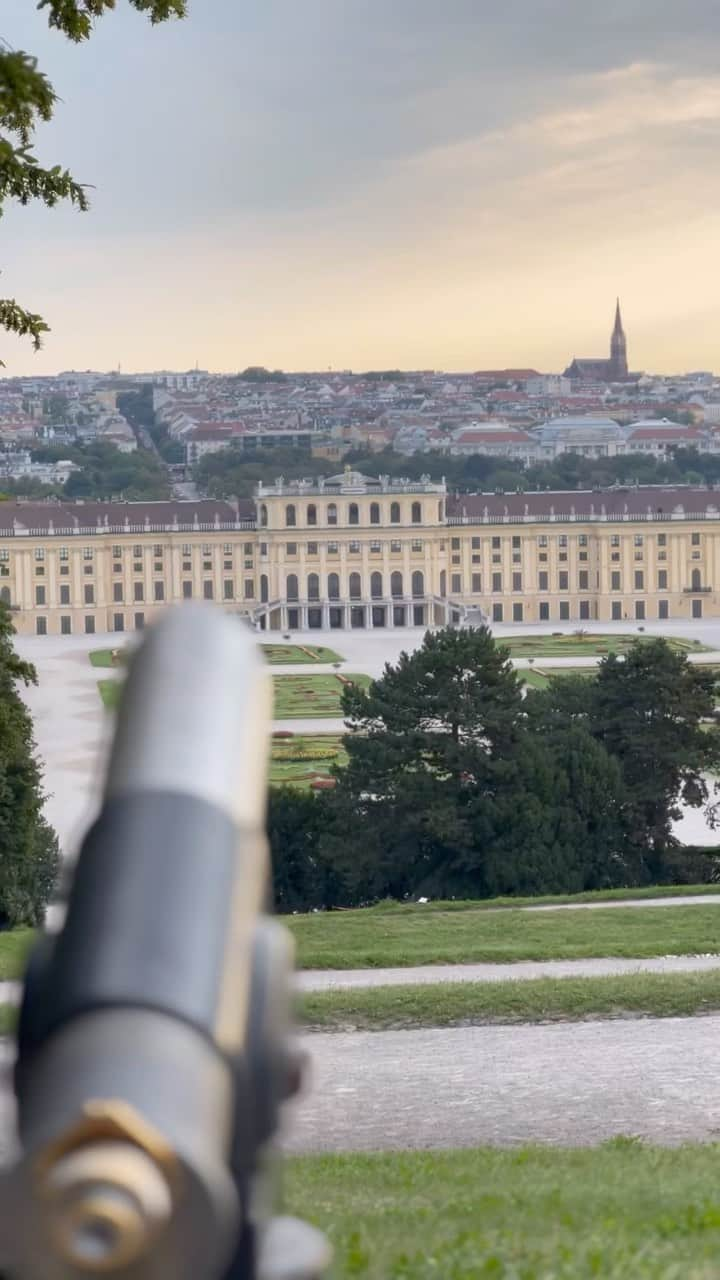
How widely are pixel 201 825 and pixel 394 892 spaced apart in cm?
2283

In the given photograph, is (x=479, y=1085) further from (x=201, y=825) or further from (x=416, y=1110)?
(x=201, y=825)

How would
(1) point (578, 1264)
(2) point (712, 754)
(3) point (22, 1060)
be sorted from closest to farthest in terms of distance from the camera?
(3) point (22, 1060)
(1) point (578, 1264)
(2) point (712, 754)

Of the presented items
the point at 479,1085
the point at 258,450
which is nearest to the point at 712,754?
the point at 479,1085

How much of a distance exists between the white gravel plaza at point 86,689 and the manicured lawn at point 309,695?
4.79ft

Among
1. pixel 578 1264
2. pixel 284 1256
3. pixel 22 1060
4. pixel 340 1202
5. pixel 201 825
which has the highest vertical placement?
pixel 201 825

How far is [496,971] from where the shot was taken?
10961 millimetres

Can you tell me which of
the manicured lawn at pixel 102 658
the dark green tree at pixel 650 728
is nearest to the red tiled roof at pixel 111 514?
the manicured lawn at pixel 102 658

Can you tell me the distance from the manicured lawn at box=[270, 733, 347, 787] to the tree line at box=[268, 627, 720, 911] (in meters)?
5.11

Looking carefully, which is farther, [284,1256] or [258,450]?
[258,450]

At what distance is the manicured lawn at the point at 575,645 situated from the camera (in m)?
60.0

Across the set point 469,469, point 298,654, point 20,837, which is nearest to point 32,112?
point 20,837

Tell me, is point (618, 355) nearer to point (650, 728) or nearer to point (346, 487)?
point (346, 487)

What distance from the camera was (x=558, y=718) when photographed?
1108 inches

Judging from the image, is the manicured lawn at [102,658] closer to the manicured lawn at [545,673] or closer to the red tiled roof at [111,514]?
the red tiled roof at [111,514]
